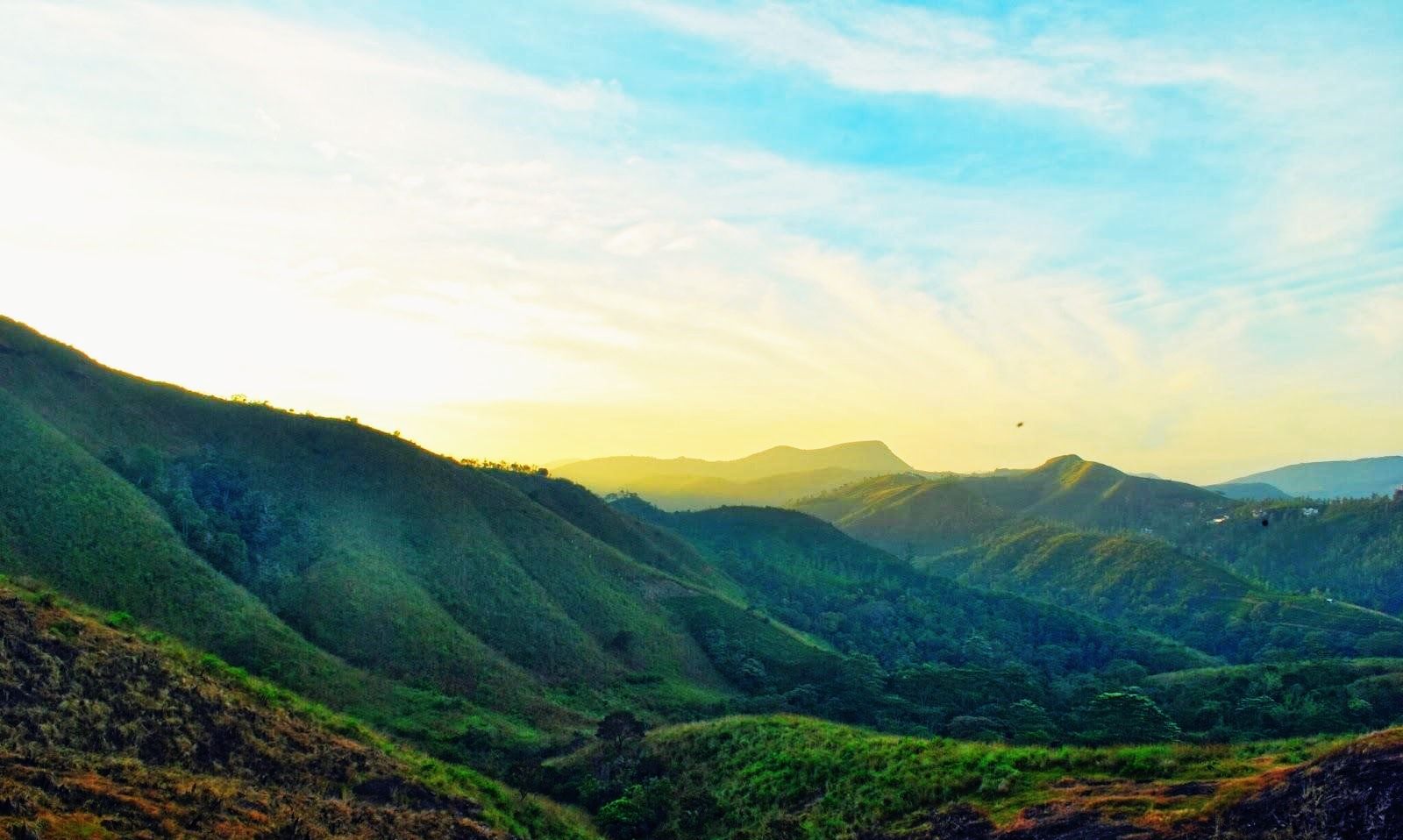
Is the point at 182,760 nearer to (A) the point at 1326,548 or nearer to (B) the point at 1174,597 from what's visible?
(B) the point at 1174,597

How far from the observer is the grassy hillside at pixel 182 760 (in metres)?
19.1

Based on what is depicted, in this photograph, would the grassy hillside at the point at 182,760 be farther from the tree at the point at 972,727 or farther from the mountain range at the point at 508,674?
the tree at the point at 972,727

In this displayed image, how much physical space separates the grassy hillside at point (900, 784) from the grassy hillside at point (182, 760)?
5.05 m

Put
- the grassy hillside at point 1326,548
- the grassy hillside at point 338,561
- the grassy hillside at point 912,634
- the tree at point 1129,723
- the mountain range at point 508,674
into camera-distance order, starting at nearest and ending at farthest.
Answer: the mountain range at point 508,674 < the tree at point 1129,723 < the grassy hillside at point 338,561 < the grassy hillside at point 912,634 < the grassy hillside at point 1326,548

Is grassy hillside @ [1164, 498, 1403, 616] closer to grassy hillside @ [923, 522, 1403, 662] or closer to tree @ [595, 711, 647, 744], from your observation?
grassy hillside @ [923, 522, 1403, 662]

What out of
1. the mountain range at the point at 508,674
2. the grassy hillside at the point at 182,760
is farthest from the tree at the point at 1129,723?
the grassy hillside at the point at 182,760

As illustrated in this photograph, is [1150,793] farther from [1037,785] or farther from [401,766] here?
[401,766]

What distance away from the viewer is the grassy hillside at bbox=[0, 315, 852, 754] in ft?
160

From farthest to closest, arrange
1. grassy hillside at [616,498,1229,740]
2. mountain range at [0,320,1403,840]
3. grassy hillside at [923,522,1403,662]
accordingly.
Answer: grassy hillside at [923,522,1403,662], grassy hillside at [616,498,1229,740], mountain range at [0,320,1403,840]

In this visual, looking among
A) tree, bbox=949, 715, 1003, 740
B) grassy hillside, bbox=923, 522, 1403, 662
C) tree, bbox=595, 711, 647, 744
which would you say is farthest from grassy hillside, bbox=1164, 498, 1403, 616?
tree, bbox=595, 711, 647, 744

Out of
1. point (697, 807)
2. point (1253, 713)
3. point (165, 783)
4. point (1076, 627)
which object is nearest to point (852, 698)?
point (1253, 713)

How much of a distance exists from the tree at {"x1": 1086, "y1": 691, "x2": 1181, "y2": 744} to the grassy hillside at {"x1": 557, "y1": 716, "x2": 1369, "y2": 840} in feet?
39.7

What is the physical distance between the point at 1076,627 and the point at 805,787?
10069 centimetres

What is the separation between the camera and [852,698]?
6406 cm
